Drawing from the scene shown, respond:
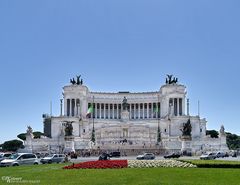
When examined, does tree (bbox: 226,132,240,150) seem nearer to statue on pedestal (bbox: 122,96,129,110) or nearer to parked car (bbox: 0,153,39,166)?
statue on pedestal (bbox: 122,96,129,110)

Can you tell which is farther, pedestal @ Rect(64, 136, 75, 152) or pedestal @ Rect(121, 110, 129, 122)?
pedestal @ Rect(121, 110, 129, 122)

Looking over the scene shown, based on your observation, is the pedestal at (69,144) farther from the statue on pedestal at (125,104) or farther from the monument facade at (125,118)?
the statue on pedestal at (125,104)

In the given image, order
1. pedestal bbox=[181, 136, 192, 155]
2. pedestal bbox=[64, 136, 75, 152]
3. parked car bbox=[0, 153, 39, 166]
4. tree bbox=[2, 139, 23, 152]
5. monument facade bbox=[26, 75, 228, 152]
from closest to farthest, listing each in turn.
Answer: parked car bbox=[0, 153, 39, 166]
pedestal bbox=[181, 136, 192, 155]
pedestal bbox=[64, 136, 75, 152]
monument facade bbox=[26, 75, 228, 152]
tree bbox=[2, 139, 23, 152]

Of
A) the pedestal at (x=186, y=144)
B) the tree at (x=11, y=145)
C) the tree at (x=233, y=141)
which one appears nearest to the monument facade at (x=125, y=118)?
the tree at (x=11, y=145)

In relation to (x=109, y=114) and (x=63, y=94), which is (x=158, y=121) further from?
(x=63, y=94)

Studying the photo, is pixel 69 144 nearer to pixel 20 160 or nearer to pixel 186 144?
pixel 186 144

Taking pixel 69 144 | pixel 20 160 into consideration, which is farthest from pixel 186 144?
pixel 20 160

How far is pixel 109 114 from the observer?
12681 cm

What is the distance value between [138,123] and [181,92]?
48.5ft

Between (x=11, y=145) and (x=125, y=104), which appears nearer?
(x=11, y=145)

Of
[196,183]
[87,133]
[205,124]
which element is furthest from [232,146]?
[196,183]

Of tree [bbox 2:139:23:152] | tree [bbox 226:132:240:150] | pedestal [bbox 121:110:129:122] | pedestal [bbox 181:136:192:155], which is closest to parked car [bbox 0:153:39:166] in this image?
pedestal [bbox 181:136:192:155]

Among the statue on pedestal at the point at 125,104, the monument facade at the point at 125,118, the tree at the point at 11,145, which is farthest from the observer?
the statue on pedestal at the point at 125,104

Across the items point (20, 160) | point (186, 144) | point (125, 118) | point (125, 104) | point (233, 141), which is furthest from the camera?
point (233, 141)
